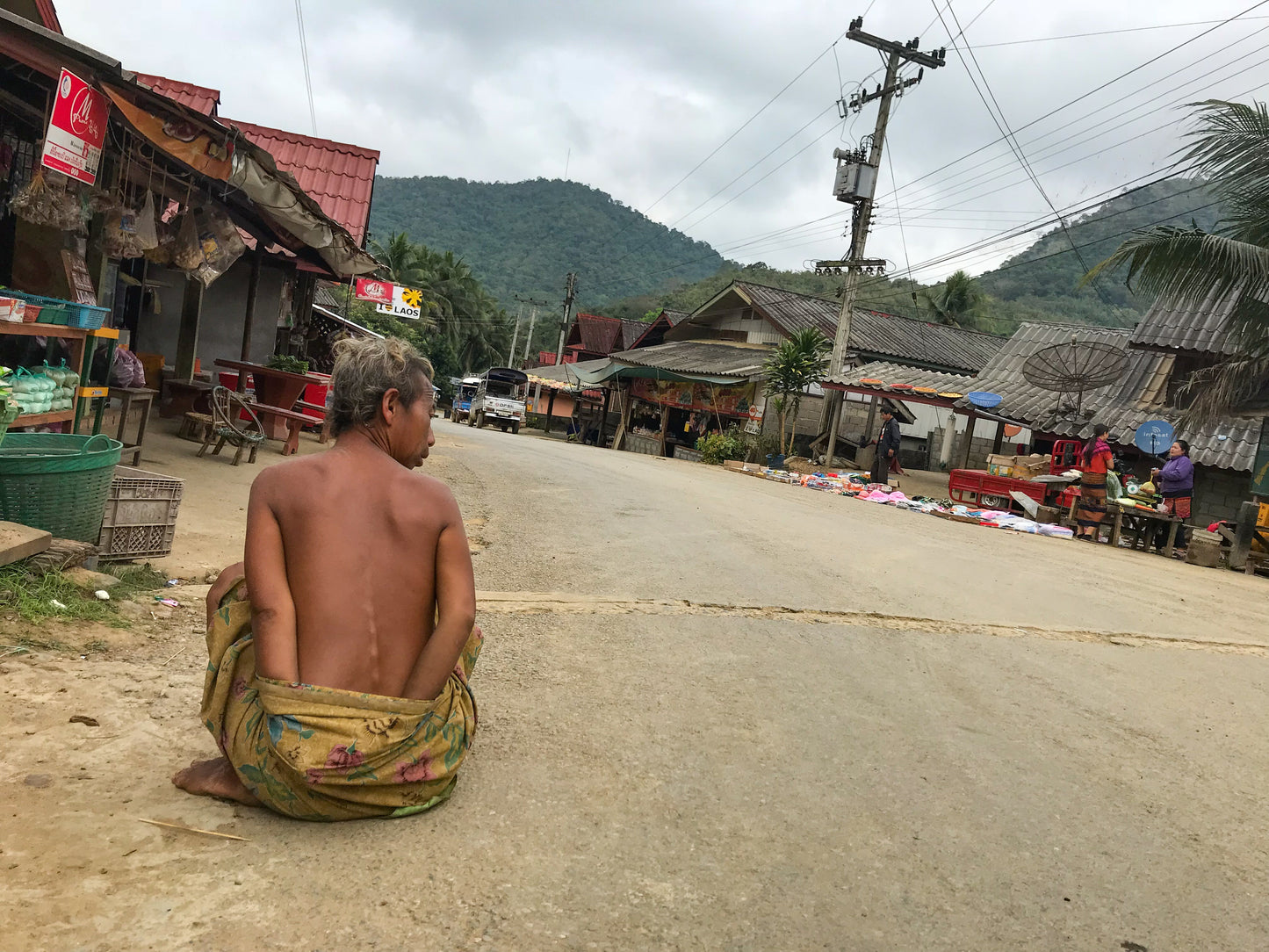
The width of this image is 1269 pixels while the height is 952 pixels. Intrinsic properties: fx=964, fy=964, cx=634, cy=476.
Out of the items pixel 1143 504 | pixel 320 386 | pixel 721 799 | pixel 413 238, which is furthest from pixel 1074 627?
pixel 413 238

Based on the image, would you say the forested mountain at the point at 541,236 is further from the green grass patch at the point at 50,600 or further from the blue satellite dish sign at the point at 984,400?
the green grass patch at the point at 50,600

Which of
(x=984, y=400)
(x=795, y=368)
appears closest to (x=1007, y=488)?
(x=984, y=400)

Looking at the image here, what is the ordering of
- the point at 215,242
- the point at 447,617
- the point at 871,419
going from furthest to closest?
the point at 871,419 < the point at 215,242 < the point at 447,617

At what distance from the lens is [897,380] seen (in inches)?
901

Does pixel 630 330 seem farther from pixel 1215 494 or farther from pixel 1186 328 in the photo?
pixel 1215 494

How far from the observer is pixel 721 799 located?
3.22 m

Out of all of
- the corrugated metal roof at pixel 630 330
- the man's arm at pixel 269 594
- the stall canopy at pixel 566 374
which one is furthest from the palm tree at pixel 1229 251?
the corrugated metal roof at pixel 630 330

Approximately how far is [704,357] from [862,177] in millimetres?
9360

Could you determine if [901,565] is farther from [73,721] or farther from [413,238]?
[413,238]

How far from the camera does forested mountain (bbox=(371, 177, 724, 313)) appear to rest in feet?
279

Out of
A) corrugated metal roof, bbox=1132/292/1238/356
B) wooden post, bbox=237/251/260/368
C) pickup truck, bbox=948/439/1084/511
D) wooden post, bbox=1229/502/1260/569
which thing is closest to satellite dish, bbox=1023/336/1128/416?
pickup truck, bbox=948/439/1084/511

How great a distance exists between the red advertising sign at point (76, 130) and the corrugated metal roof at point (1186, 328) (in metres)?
19.3

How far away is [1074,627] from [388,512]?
583cm

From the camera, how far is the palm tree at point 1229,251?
12.5 meters
